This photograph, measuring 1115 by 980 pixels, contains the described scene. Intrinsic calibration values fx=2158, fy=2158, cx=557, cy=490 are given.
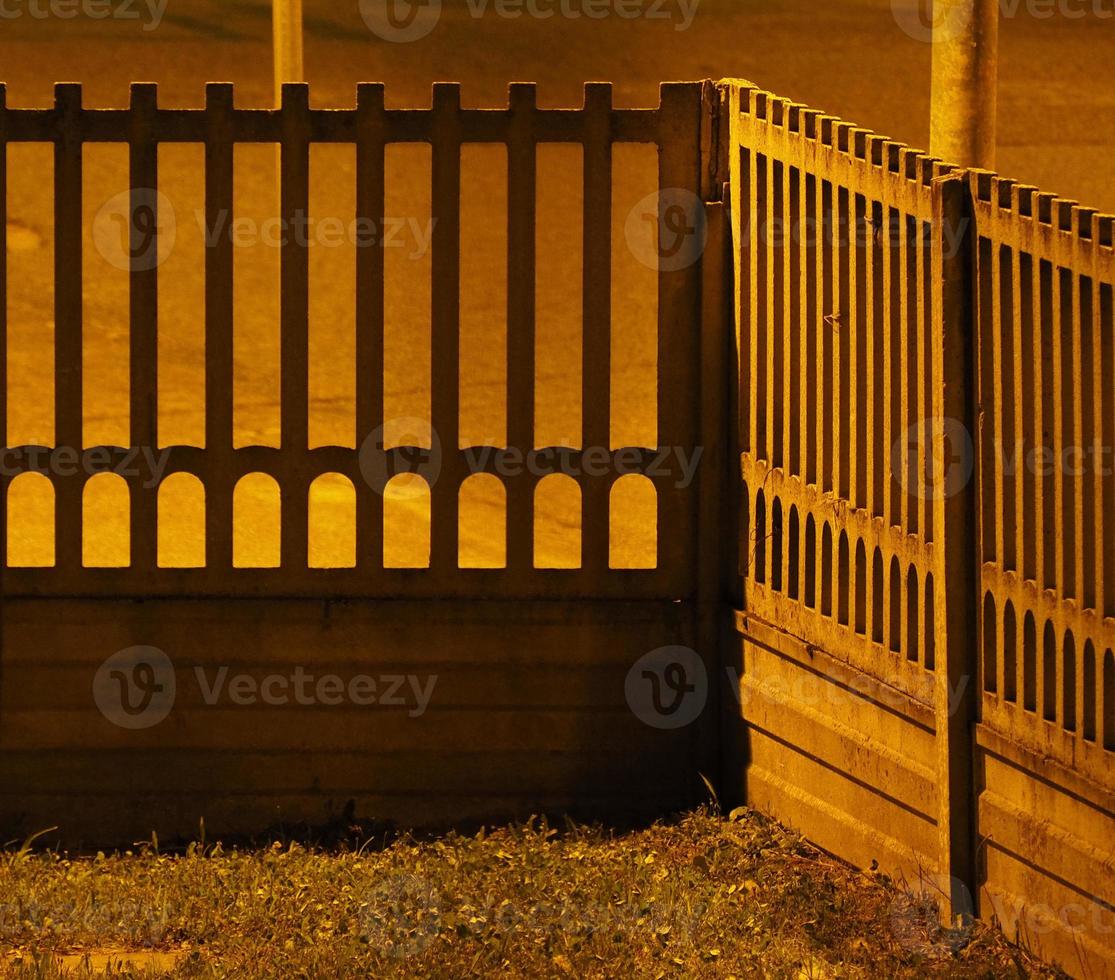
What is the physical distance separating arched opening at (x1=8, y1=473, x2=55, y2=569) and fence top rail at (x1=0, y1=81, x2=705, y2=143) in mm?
2088

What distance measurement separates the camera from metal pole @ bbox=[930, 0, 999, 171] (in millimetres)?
7668

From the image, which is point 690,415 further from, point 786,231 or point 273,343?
point 273,343

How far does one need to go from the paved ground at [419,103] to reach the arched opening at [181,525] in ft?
0.83

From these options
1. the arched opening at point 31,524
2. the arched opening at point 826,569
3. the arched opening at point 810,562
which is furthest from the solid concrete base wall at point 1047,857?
the arched opening at point 31,524

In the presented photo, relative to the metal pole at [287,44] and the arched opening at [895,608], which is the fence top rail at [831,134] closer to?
the arched opening at [895,608]

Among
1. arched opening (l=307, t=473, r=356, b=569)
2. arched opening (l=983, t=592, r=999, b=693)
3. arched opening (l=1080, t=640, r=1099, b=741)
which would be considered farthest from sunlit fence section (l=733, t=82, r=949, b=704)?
arched opening (l=307, t=473, r=356, b=569)

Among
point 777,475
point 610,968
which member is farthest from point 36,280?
point 610,968

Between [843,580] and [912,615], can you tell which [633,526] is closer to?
[843,580]

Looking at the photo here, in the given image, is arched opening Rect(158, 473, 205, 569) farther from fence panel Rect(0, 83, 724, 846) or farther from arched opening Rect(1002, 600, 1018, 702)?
arched opening Rect(1002, 600, 1018, 702)

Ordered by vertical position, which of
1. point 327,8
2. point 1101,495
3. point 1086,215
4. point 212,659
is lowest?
point 212,659

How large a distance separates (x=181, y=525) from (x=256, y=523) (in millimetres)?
342

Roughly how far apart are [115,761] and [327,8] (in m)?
13.0

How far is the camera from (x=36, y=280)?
12.2 meters

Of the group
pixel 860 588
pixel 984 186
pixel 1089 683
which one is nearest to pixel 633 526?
pixel 860 588
